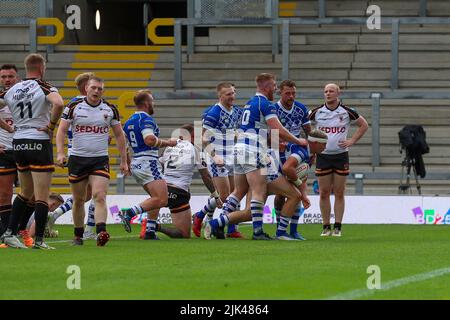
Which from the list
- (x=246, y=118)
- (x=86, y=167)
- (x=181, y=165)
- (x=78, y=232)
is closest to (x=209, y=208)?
(x=181, y=165)

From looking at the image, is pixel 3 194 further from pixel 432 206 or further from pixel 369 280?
pixel 432 206

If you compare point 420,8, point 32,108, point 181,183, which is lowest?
point 181,183

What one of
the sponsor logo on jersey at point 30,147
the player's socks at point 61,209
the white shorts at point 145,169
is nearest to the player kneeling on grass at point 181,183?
the white shorts at point 145,169

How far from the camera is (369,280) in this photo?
9.80m

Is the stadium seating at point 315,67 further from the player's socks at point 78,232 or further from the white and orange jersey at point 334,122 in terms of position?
the player's socks at point 78,232

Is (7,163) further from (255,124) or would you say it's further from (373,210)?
(373,210)

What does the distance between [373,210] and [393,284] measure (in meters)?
13.9

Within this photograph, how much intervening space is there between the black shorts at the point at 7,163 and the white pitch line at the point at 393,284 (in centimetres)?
633

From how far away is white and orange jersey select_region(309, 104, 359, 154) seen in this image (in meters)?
17.9

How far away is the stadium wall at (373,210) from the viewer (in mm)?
23250

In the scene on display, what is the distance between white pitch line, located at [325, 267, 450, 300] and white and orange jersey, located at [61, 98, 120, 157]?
16.0 feet

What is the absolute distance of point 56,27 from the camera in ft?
99.6

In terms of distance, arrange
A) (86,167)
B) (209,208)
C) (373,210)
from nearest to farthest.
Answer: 1. (86,167)
2. (209,208)
3. (373,210)
